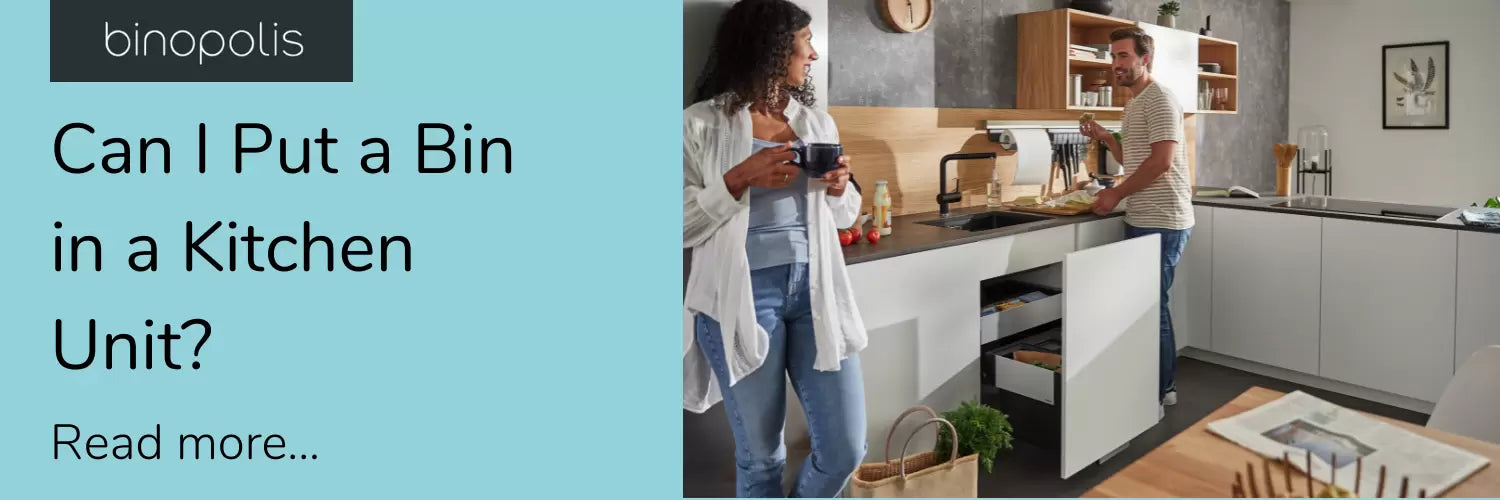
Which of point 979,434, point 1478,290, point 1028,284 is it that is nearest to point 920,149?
point 1028,284

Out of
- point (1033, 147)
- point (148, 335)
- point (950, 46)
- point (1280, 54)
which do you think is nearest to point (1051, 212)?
point (1033, 147)

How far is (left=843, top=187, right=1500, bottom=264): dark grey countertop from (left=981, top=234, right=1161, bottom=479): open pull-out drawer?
268 mm

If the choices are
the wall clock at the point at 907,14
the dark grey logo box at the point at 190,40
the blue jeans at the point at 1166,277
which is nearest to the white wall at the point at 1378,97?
the blue jeans at the point at 1166,277

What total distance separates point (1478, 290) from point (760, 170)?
2491mm

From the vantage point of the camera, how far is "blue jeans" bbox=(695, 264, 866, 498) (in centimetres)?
188

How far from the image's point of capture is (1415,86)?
5730 millimetres

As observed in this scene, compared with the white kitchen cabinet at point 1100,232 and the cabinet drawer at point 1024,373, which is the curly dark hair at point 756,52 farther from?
the white kitchen cabinet at point 1100,232

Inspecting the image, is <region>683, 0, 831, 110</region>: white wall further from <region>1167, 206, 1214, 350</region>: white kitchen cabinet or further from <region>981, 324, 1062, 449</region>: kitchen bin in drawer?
<region>1167, 206, 1214, 350</region>: white kitchen cabinet

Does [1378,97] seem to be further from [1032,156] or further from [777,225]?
[777,225]

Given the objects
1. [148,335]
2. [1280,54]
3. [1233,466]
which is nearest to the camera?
[1233,466]

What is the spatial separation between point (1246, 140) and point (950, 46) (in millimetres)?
3248

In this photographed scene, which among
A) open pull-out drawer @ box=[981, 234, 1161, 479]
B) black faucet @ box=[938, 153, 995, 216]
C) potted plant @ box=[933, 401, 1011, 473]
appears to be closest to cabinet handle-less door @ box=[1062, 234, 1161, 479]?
open pull-out drawer @ box=[981, 234, 1161, 479]

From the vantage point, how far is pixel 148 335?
4.26 ft

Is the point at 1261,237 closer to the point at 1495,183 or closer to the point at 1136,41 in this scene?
the point at 1136,41
